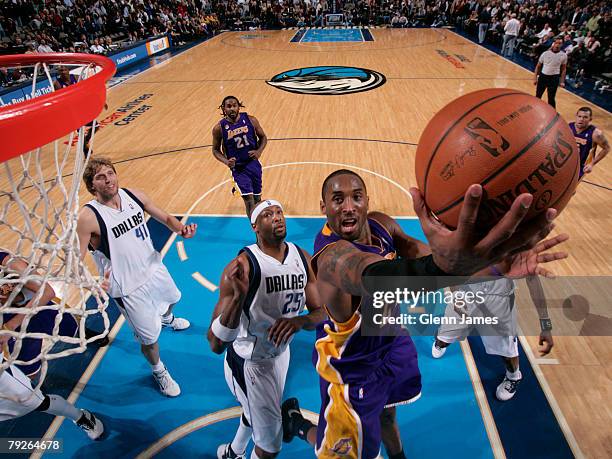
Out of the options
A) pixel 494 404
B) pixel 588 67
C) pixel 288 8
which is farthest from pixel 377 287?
pixel 288 8

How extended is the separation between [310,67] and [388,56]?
348 cm

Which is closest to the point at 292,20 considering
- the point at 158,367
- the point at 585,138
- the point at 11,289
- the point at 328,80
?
the point at 328,80

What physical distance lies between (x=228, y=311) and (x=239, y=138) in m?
3.08

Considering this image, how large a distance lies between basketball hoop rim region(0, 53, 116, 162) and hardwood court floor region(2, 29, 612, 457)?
3561mm

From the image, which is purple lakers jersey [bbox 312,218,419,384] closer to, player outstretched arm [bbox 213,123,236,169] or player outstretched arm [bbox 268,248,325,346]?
player outstretched arm [bbox 268,248,325,346]

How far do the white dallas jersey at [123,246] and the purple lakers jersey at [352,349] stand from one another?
1.53 meters

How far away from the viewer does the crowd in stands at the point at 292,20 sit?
38.9 ft

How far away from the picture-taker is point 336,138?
7.84 meters

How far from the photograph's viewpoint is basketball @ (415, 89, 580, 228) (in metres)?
1.23

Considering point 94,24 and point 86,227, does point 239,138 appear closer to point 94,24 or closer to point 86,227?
point 86,227

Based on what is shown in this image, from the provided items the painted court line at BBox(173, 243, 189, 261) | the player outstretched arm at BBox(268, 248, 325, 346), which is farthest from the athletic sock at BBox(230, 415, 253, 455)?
the painted court line at BBox(173, 243, 189, 261)

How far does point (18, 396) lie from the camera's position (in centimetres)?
244

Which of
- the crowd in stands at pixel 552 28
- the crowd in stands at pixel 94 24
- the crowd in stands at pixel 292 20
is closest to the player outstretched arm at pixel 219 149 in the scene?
the crowd in stands at pixel 552 28

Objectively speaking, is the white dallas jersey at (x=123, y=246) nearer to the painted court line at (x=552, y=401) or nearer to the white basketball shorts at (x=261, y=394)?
the white basketball shorts at (x=261, y=394)
